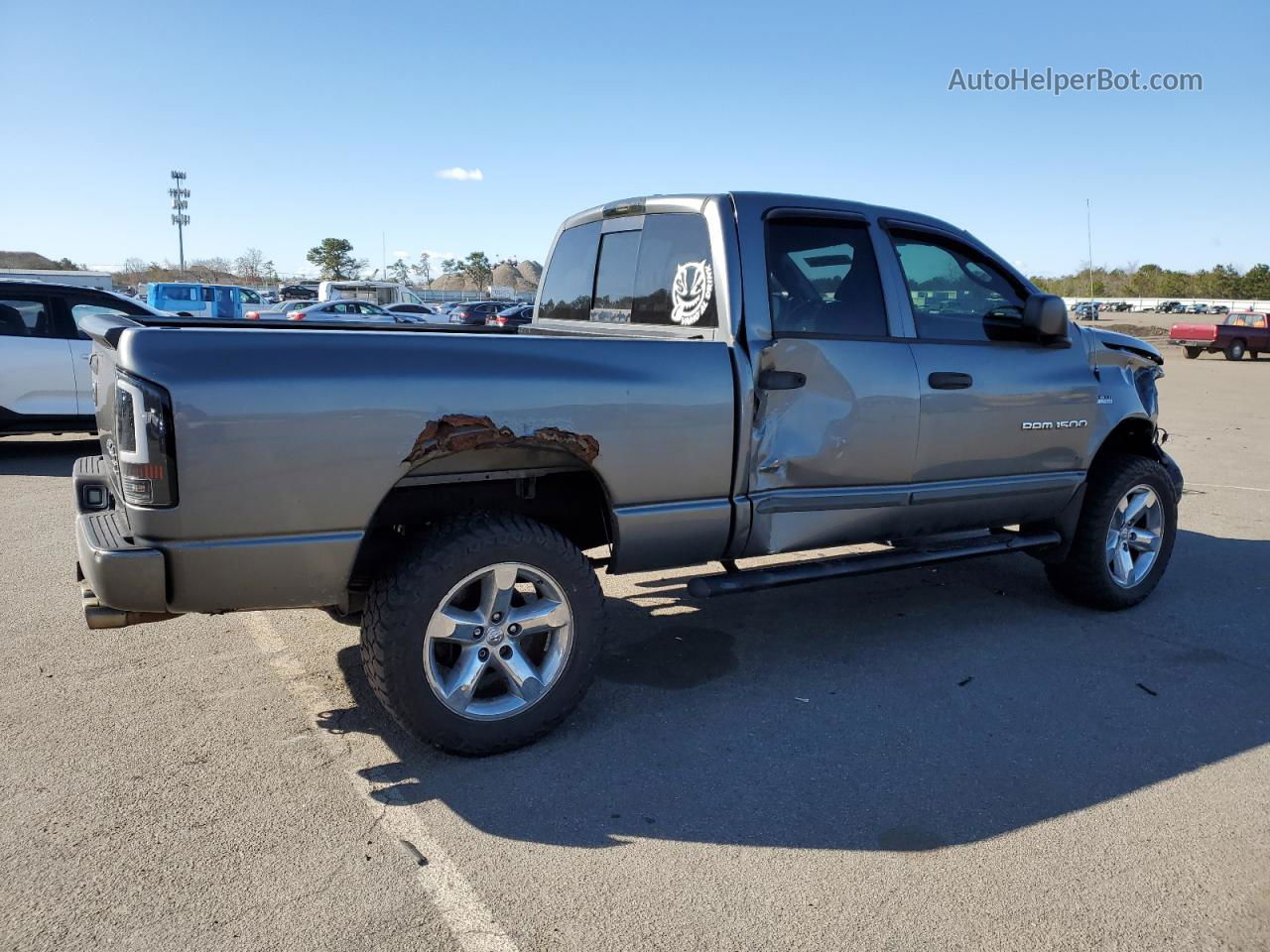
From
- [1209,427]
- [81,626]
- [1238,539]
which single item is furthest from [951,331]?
[1209,427]

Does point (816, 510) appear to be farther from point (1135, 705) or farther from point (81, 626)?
point (81, 626)

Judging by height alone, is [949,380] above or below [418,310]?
below

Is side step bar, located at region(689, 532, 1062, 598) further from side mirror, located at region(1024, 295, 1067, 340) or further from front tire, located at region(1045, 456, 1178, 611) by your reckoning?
side mirror, located at region(1024, 295, 1067, 340)

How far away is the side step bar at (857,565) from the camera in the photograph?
156 inches

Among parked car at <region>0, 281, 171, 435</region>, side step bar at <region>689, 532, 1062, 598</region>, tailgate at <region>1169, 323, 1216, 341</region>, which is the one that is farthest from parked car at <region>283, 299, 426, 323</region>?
side step bar at <region>689, 532, 1062, 598</region>

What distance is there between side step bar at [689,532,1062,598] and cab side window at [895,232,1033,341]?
3.39 ft

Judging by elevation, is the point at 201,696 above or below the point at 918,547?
below

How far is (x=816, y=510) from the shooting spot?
4148 millimetres

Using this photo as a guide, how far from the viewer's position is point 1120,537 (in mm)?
5219

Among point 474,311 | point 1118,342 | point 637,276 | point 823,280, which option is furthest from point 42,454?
point 474,311

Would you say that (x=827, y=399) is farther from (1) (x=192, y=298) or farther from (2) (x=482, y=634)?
(1) (x=192, y=298)

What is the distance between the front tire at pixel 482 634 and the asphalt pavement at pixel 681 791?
18cm

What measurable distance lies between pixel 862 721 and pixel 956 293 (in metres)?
2.21

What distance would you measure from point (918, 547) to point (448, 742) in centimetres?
268
